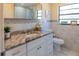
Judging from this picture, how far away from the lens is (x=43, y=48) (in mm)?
1588

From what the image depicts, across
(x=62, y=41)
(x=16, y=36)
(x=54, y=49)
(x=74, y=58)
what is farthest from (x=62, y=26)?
(x=16, y=36)

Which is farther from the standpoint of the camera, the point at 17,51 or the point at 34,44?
the point at 34,44

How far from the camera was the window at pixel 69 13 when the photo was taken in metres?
1.51

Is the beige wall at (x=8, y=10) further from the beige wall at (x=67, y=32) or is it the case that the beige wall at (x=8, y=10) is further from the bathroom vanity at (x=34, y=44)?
the beige wall at (x=67, y=32)

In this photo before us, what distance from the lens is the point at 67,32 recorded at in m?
1.55

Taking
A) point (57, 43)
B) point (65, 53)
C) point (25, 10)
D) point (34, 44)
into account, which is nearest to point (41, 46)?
point (34, 44)

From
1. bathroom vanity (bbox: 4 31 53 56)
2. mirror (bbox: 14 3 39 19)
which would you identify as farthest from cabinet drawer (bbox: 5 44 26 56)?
mirror (bbox: 14 3 39 19)

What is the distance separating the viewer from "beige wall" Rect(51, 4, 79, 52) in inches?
59.6

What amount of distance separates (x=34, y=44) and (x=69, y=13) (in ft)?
1.88

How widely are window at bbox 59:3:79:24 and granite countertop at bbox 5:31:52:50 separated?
0.25 meters

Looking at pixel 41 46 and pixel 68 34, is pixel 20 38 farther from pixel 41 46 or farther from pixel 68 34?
pixel 68 34

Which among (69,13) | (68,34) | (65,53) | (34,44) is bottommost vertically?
(65,53)

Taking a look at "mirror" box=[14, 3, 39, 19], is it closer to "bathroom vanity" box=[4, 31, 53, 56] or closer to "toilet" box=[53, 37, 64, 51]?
"bathroom vanity" box=[4, 31, 53, 56]

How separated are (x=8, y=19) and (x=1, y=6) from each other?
0.16m
